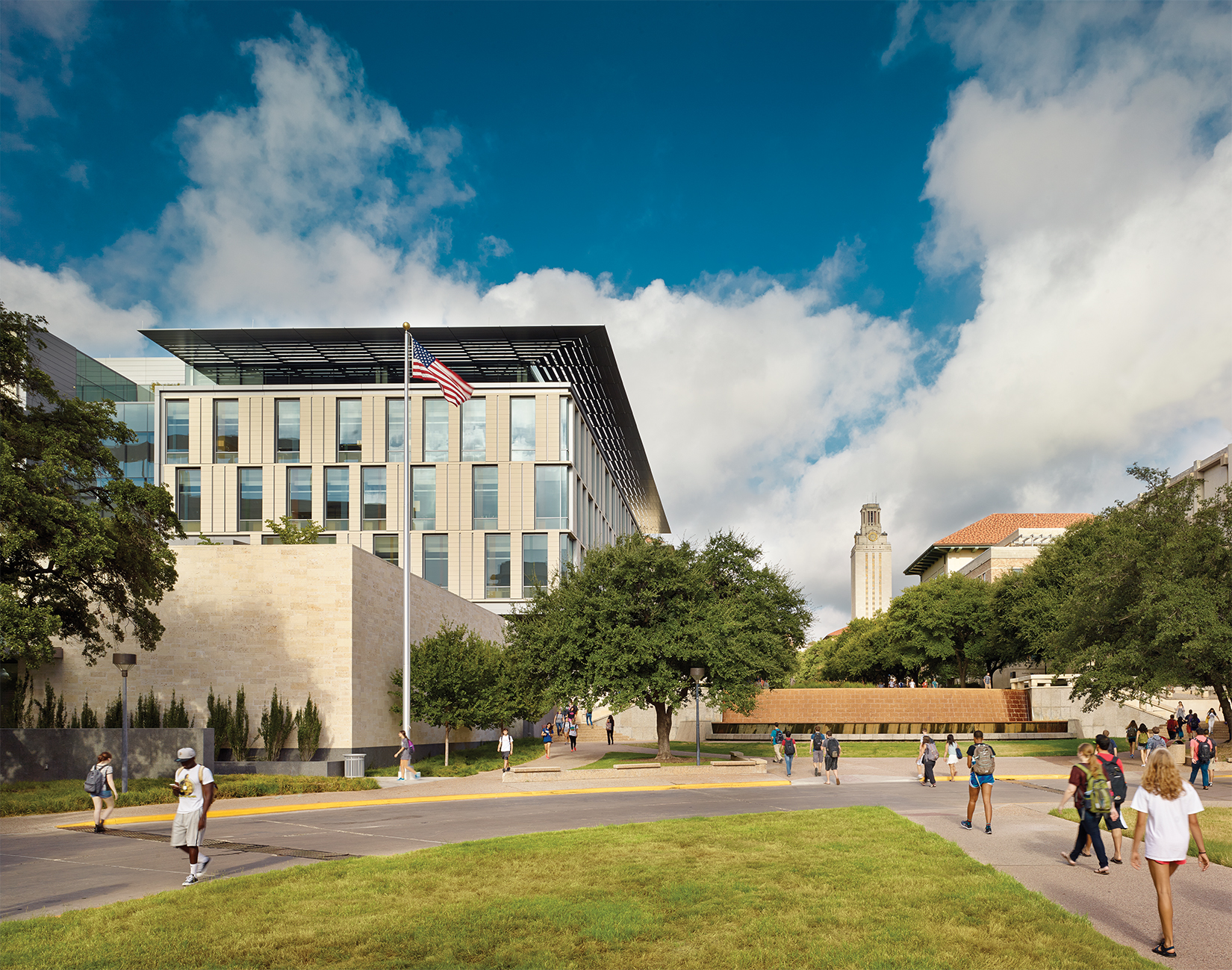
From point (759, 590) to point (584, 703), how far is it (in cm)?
1388

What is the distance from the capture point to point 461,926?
9.34 meters

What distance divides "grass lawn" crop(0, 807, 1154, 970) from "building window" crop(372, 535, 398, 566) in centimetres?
4757

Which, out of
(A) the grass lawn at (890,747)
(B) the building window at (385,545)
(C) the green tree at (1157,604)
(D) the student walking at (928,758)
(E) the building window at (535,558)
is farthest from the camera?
(E) the building window at (535,558)

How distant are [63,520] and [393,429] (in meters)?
41.6

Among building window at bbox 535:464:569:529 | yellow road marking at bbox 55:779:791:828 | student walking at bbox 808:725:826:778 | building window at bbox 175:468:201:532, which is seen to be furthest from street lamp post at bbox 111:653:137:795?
building window at bbox 175:468:201:532

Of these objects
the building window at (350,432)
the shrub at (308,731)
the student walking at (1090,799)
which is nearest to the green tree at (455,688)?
the shrub at (308,731)

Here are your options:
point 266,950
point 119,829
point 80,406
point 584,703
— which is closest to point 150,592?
point 80,406

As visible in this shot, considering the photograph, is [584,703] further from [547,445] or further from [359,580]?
[547,445]

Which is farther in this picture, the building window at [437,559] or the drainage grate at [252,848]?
the building window at [437,559]

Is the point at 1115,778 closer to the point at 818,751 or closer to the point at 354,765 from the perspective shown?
the point at 818,751

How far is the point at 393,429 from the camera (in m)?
61.8

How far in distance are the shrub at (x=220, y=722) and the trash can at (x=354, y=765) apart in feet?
12.6

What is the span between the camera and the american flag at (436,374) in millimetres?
31891

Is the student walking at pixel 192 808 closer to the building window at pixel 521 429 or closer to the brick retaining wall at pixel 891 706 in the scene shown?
the brick retaining wall at pixel 891 706
